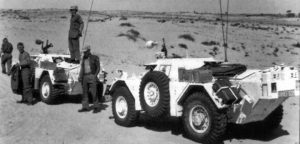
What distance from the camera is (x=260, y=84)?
25.6 ft

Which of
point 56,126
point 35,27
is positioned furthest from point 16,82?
point 35,27

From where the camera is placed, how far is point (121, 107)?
34.7 feet

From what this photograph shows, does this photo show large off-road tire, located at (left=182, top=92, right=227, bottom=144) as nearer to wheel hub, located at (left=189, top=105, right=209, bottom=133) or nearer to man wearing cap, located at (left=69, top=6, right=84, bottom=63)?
wheel hub, located at (left=189, top=105, right=209, bottom=133)

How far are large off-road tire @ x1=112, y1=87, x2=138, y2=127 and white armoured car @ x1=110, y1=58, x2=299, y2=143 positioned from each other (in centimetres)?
2

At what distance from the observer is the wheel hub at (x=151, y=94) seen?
9297 mm

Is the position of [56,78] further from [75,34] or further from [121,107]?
[121,107]

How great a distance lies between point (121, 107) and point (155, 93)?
4.99ft

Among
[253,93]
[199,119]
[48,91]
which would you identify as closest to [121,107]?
[199,119]

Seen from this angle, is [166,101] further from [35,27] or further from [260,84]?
[35,27]

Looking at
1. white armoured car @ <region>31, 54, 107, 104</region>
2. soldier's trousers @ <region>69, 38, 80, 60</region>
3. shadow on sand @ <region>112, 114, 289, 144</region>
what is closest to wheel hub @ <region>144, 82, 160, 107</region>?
shadow on sand @ <region>112, 114, 289, 144</region>

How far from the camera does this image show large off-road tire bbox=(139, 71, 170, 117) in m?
9.02

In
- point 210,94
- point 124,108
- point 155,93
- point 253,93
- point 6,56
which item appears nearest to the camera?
point 253,93

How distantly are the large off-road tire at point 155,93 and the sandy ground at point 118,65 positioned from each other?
60 centimetres

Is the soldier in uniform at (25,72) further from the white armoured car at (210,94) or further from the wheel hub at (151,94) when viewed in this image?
the wheel hub at (151,94)
